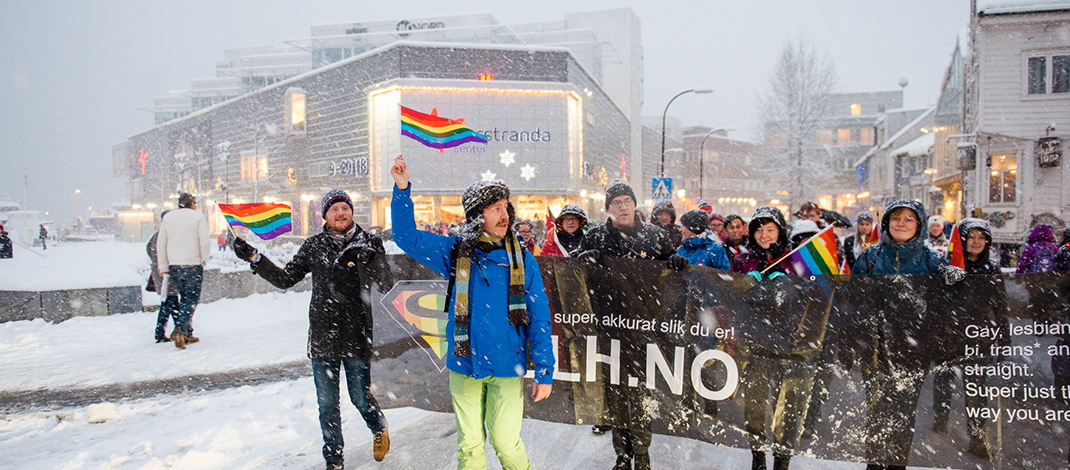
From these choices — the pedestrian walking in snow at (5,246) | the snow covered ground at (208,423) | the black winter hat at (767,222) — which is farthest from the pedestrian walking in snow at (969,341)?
the pedestrian walking in snow at (5,246)

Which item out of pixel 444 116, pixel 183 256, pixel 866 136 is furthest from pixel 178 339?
pixel 866 136

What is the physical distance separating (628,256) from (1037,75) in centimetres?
2357

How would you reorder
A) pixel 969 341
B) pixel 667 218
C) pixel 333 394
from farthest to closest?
pixel 667 218
pixel 333 394
pixel 969 341

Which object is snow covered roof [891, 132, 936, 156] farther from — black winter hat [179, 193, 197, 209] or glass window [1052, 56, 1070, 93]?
black winter hat [179, 193, 197, 209]

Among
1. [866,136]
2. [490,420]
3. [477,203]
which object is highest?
[866,136]

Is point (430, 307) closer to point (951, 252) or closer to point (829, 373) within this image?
point (829, 373)

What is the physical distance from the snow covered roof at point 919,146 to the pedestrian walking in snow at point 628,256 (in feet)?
119

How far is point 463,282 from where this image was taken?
9.43 feet

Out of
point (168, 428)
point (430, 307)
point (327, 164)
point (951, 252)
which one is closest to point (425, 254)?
point (430, 307)

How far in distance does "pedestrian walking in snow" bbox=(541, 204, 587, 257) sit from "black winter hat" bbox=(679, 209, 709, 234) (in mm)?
1493

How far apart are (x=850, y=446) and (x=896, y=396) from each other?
1.36 ft

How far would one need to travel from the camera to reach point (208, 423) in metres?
4.61

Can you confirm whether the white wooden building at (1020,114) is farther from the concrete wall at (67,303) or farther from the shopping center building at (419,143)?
the concrete wall at (67,303)

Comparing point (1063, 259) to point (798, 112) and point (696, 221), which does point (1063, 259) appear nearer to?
point (696, 221)
